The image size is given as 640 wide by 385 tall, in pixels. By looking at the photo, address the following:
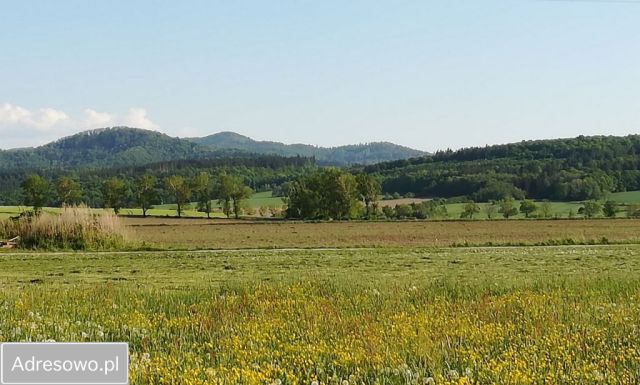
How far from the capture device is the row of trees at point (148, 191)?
5059 inches

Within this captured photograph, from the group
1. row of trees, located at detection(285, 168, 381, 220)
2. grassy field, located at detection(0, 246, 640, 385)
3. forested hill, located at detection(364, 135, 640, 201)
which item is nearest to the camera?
grassy field, located at detection(0, 246, 640, 385)

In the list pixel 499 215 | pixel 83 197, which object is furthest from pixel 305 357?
pixel 83 197

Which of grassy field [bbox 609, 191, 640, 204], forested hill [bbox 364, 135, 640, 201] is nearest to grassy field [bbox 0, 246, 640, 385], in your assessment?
grassy field [bbox 609, 191, 640, 204]

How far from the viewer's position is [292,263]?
2712cm

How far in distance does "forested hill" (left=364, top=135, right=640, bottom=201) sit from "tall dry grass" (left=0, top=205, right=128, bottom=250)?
4603 inches

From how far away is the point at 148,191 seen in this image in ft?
427

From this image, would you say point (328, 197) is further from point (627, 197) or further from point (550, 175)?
point (550, 175)

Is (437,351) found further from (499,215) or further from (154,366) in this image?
(499,215)

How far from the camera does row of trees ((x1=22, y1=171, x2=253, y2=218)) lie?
422 ft

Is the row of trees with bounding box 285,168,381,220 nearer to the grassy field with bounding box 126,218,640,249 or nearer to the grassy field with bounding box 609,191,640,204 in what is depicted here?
the grassy field with bounding box 126,218,640,249

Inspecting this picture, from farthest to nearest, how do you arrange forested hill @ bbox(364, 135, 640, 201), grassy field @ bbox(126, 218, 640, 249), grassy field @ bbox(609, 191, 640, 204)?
forested hill @ bbox(364, 135, 640, 201) → grassy field @ bbox(609, 191, 640, 204) → grassy field @ bbox(126, 218, 640, 249)

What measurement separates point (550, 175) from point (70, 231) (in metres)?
133

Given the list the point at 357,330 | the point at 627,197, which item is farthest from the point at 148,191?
the point at 357,330

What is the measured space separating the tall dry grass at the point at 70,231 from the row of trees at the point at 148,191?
287 feet
